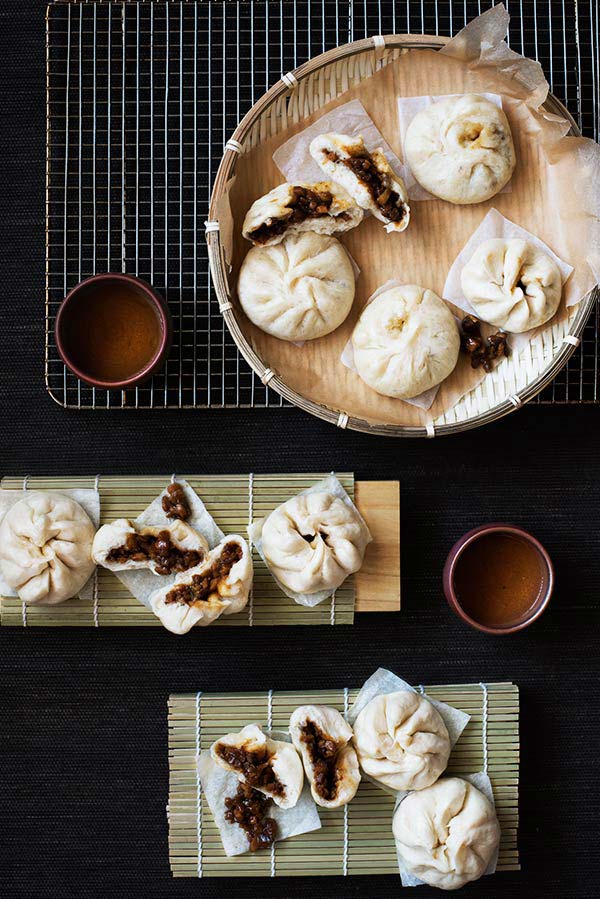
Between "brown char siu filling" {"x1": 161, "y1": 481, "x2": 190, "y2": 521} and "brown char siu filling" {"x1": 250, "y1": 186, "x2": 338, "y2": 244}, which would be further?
"brown char siu filling" {"x1": 161, "y1": 481, "x2": 190, "y2": 521}

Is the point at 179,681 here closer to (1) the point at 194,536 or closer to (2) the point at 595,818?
(1) the point at 194,536

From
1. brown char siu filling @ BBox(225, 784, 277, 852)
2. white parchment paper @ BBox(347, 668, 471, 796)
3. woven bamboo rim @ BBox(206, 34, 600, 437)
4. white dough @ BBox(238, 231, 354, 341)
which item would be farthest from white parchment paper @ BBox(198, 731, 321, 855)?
white dough @ BBox(238, 231, 354, 341)

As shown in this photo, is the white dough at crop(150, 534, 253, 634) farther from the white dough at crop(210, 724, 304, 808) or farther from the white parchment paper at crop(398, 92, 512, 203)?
the white parchment paper at crop(398, 92, 512, 203)

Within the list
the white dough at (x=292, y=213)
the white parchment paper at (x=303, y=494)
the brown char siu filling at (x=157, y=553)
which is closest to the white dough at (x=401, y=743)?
the white parchment paper at (x=303, y=494)

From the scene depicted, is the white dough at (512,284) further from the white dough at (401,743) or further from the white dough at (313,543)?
the white dough at (401,743)

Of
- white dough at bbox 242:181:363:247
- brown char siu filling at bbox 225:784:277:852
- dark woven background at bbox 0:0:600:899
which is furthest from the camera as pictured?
dark woven background at bbox 0:0:600:899

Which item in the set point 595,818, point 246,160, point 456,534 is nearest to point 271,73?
point 246,160
